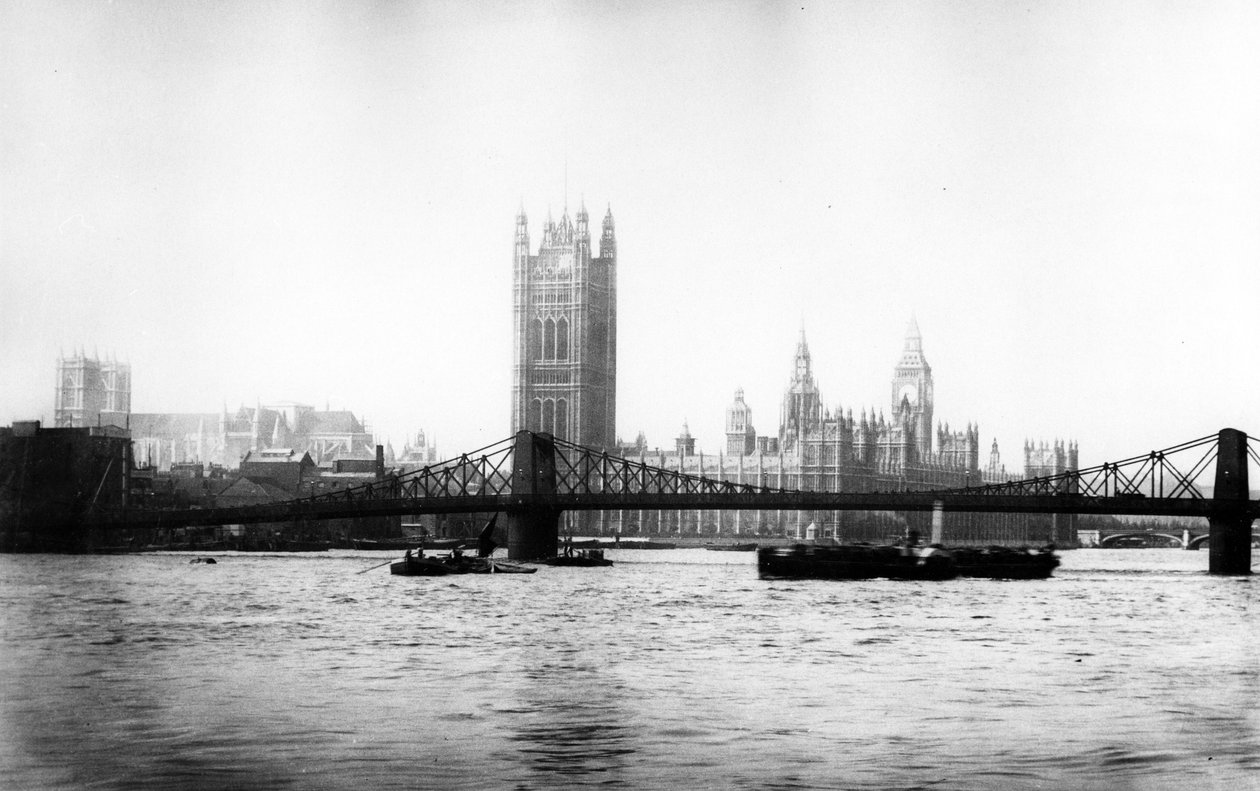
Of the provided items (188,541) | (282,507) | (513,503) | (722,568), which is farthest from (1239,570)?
(188,541)

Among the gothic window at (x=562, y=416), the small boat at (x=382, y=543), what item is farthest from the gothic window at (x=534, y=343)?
the small boat at (x=382, y=543)

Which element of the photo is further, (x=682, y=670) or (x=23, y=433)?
(x=23, y=433)

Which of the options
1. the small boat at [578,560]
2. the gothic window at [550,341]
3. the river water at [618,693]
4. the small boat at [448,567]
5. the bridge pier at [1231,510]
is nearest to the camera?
the river water at [618,693]

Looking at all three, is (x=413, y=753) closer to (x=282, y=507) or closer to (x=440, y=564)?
(x=440, y=564)

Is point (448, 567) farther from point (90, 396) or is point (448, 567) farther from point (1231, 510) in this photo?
point (90, 396)

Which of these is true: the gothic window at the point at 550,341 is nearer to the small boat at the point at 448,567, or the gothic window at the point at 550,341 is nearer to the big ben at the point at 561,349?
the big ben at the point at 561,349

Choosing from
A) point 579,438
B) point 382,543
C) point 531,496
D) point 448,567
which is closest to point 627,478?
point 531,496
